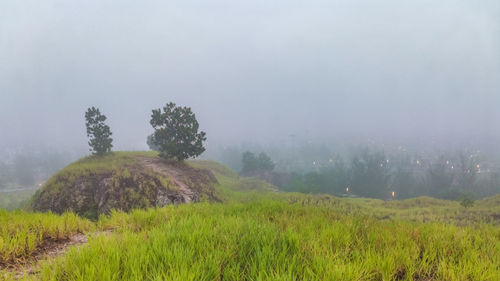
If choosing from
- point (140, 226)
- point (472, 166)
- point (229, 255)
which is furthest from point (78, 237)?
point (472, 166)

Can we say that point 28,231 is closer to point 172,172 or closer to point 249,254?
point 249,254

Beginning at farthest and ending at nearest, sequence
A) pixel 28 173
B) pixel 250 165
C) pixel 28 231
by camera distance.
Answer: pixel 28 173
pixel 250 165
pixel 28 231

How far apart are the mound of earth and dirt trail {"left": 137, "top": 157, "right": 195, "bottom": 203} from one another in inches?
4.4

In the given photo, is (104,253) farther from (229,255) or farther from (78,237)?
(78,237)

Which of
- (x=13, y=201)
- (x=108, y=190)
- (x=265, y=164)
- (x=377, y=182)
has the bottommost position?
(x=377, y=182)

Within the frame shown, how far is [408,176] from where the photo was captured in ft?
267

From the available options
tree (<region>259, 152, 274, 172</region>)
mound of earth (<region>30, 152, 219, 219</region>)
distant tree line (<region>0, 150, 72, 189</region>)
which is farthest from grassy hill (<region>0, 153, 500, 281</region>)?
distant tree line (<region>0, 150, 72, 189</region>)

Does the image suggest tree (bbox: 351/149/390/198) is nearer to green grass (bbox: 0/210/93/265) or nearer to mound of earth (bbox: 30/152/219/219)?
mound of earth (bbox: 30/152/219/219)

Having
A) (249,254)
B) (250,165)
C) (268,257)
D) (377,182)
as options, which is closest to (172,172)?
(249,254)

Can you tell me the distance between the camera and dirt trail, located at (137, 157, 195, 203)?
21966 millimetres

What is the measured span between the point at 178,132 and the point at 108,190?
1099cm

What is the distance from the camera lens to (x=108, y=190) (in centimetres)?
1927

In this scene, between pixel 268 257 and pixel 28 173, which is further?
pixel 28 173

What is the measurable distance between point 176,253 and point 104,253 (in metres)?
1.15
